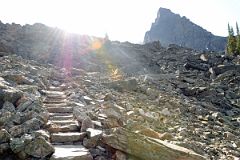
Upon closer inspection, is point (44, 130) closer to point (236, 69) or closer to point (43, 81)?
point (43, 81)

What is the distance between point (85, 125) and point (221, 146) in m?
6.83

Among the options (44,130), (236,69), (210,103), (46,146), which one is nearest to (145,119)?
(44,130)

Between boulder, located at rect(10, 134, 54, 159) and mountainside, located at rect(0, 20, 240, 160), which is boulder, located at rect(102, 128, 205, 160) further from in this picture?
boulder, located at rect(10, 134, 54, 159)

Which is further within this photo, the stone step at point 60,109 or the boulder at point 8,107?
the stone step at point 60,109

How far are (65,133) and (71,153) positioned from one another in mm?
1953

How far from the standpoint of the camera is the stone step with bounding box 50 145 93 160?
34.7ft

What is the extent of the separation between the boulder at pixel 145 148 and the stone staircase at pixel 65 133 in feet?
3.71

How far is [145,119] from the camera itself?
17.4m

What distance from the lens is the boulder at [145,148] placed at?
1144cm

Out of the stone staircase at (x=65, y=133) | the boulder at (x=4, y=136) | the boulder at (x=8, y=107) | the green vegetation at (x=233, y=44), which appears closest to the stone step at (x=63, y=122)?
the stone staircase at (x=65, y=133)

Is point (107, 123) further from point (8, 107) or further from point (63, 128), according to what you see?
point (8, 107)

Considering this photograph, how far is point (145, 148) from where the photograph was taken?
1153 centimetres

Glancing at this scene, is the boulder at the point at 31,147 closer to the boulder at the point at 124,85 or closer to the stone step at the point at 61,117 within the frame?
Answer: the stone step at the point at 61,117

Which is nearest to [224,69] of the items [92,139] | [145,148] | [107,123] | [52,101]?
[52,101]
